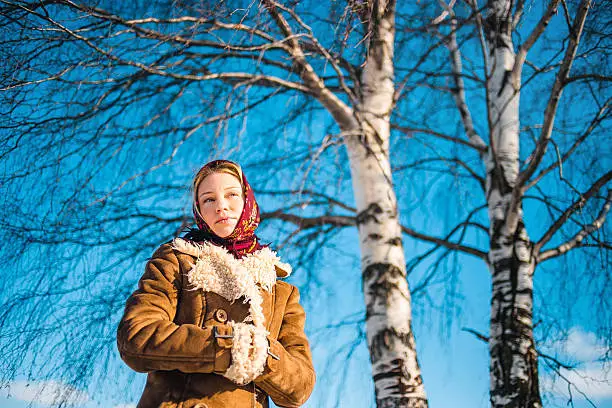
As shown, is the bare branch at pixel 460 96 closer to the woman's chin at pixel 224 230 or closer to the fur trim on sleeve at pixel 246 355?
the woman's chin at pixel 224 230

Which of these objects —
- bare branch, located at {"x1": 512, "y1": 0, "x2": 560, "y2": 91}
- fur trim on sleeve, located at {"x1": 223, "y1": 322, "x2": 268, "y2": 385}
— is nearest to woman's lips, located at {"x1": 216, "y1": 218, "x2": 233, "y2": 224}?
fur trim on sleeve, located at {"x1": 223, "y1": 322, "x2": 268, "y2": 385}

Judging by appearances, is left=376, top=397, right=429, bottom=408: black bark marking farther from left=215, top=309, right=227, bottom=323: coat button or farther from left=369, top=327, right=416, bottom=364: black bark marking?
left=215, top=309, right=227, bottom=323: coat button

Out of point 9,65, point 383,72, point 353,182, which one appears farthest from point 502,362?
point 9,65

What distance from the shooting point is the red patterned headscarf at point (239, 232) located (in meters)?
1.91

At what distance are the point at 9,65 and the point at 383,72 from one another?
8.66 ft

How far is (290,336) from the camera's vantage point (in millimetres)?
1899

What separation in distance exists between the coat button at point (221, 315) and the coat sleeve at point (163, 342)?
0.12 metres

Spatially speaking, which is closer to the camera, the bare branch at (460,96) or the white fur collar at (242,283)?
the white fur collar at (242,283)

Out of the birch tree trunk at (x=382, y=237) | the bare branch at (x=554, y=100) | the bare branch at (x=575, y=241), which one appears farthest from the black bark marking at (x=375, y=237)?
the bare branch at (x=575, y=241)

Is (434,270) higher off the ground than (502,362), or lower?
higher

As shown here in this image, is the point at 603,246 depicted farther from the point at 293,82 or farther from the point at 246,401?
the point at 246,401

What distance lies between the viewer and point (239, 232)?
1909 mm

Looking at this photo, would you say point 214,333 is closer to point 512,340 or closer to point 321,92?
point 321,92

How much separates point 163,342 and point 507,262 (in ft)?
11.4
